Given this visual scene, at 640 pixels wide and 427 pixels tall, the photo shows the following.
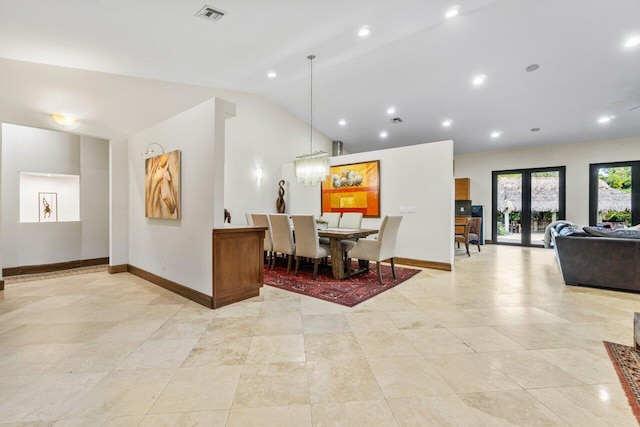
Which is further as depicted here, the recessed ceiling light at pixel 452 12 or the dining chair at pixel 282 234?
the dining chair at pixel 282 234

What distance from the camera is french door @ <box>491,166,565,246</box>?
7637 millimetres

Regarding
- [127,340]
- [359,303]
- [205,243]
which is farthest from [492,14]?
[127,340]

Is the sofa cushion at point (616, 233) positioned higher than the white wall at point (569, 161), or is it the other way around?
the white wall at point (569, 161)

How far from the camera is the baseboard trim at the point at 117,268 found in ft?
15.0

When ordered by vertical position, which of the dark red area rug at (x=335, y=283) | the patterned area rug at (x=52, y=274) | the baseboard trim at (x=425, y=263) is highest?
the baseboard trim at (x=425, y=263)

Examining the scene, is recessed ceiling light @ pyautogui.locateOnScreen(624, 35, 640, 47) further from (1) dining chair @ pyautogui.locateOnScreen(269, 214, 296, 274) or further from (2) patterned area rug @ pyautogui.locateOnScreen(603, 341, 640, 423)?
(1) dining chair @ pyautogui.locateOnScreen(269, 214, 296, 274)

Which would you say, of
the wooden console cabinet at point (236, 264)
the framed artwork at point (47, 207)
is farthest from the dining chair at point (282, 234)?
the framed artwork at point (47, 207)

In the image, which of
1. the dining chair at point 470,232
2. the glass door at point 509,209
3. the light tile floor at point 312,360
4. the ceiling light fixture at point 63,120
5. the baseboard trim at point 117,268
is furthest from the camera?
the glass door at point 509,209

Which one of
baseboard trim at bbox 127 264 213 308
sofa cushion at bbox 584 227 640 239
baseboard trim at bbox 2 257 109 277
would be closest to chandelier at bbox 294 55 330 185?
baseboard trim at bbox 127 264 213 308

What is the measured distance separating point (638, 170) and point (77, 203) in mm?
12702

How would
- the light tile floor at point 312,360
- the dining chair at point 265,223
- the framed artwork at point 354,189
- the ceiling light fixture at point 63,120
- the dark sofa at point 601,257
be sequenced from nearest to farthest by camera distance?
1. the light tile floor at point 312,360
2. the dark sofa at point 601,257
3. the ceiling light fixture at point 63,120
4. the dining chair at point 265,223
5. the framed artwork at point 354,189

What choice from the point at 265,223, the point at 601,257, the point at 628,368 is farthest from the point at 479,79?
the point at 628,368

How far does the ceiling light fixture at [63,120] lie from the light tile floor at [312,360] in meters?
2.50

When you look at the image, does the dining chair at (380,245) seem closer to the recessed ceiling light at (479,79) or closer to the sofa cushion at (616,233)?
the sofa cushion at (616,233)
